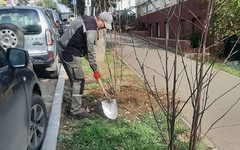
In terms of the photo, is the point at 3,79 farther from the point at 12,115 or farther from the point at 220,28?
the point at 220,28

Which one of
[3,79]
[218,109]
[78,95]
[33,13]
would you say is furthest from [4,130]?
[33,13]

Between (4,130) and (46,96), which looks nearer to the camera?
(4,130)

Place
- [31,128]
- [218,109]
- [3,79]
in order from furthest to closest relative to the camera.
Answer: [218,109]
[31,128]
[3,79]

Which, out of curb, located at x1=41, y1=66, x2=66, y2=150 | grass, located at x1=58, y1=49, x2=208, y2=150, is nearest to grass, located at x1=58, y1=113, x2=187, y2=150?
grass, located at x1=58, y1=49, x2=208, y2=150

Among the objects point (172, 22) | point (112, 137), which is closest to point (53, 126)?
point (112, 137)

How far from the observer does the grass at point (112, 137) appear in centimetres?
374

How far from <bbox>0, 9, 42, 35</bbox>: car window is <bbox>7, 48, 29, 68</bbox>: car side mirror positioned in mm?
4160

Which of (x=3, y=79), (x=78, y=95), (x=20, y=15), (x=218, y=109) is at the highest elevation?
(x=20, y=15)

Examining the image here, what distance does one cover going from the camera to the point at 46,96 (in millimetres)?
6523

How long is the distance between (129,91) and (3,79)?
3776mm

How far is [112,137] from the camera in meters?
3.98

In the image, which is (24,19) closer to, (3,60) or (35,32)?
(35,32)

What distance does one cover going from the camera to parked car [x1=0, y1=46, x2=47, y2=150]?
2.62 meters

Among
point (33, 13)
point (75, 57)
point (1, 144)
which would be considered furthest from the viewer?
point (33, 13)
